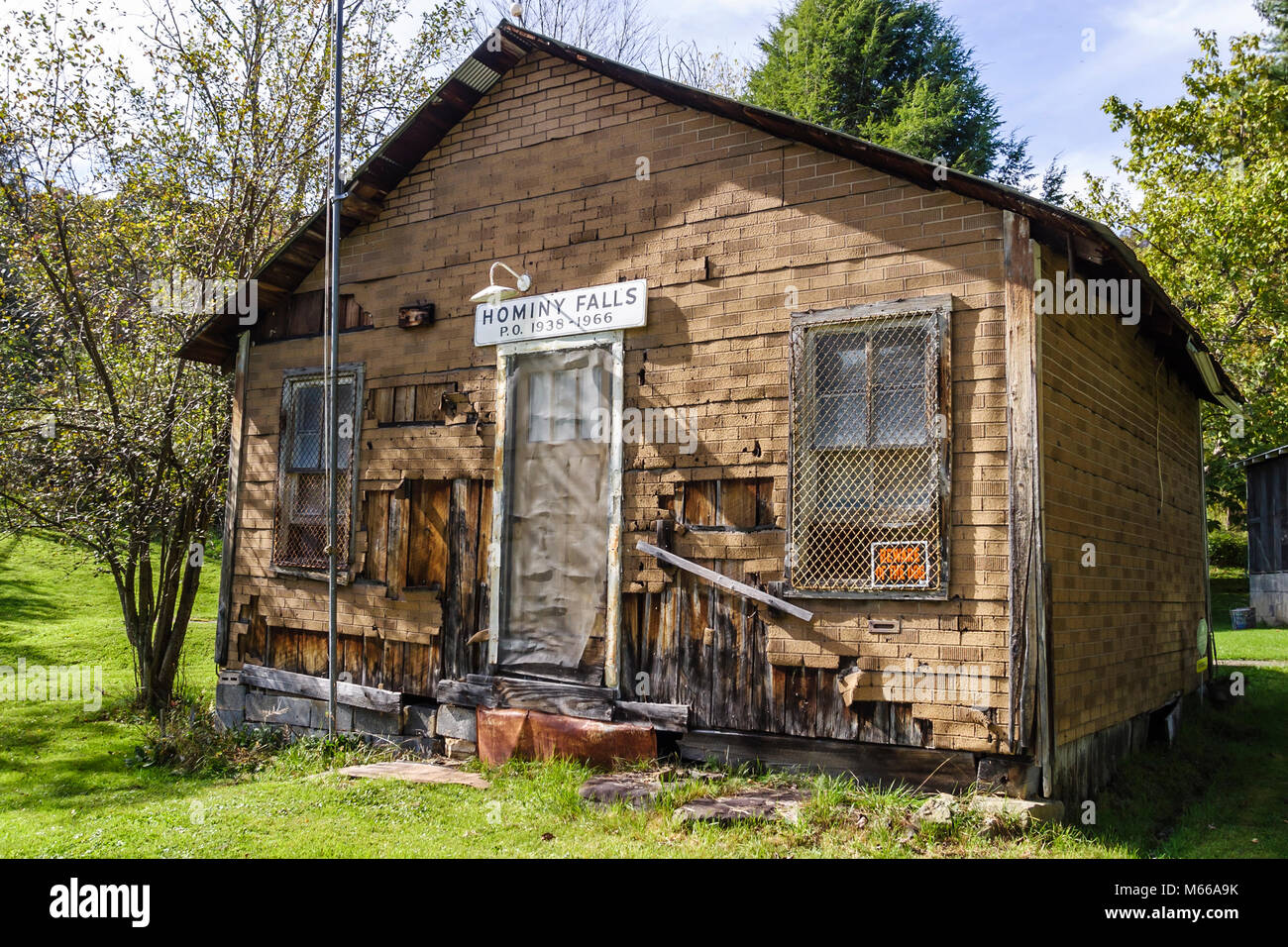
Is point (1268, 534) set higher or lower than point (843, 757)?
higher

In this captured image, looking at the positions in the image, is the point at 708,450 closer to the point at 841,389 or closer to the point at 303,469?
the point at 841,389

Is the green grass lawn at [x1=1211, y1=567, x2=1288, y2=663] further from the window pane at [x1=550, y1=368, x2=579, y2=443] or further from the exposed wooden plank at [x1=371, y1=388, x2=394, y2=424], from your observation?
the exposed wooden plank at [x1=371, y1=388, x2=394, y2=424]

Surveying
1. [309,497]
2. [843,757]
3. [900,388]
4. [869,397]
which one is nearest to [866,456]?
[869,397]

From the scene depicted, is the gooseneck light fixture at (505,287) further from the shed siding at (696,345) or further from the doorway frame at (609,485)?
the doorway frame at (609,485)

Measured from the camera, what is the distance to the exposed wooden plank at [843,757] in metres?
6.96

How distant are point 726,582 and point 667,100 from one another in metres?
4.26

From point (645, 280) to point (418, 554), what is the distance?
11.4ft

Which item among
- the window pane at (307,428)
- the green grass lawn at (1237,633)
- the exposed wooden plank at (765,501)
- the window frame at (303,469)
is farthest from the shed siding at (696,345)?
the green grass lawn at (1237,633)

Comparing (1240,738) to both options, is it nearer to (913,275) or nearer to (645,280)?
(913,275)

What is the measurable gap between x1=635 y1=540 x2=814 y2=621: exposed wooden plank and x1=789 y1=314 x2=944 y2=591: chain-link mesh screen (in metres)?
0.21

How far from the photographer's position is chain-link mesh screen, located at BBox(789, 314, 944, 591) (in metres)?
A: 7.17

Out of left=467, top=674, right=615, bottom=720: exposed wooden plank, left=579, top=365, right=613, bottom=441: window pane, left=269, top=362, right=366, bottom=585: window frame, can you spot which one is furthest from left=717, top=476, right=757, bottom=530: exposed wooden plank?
left=269, top=362, right=366, bottom=585: window frame

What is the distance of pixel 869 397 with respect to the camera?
748cm

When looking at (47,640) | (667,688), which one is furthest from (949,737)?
(47,640)
